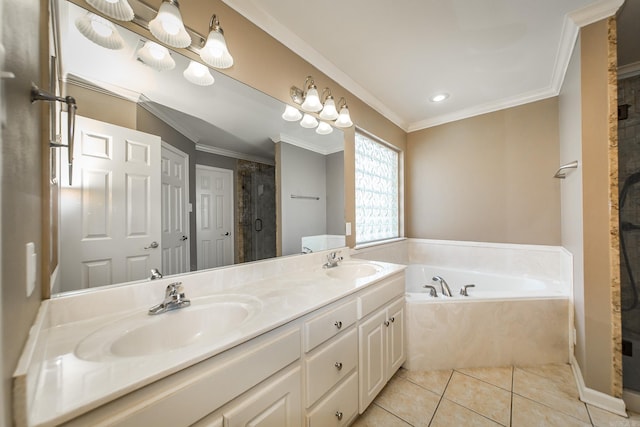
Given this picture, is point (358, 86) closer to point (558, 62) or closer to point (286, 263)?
point (558, 62)

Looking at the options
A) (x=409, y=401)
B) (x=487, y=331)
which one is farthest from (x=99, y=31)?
(x=487, y=331)

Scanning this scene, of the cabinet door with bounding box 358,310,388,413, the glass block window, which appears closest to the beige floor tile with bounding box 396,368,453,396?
the cabinet door with bounding box 358,310,388,413

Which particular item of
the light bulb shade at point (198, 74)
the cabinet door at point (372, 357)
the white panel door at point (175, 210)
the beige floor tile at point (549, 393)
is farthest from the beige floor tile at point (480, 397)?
the light bulb shade at point (198, 74)

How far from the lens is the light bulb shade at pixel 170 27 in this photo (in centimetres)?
97

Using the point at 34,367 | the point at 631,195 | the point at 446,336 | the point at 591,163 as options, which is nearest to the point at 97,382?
the point at 34,367

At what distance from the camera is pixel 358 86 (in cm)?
224

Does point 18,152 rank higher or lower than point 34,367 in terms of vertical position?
higher

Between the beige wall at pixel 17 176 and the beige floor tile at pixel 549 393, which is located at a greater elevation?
the beige wall at pixel 17 176

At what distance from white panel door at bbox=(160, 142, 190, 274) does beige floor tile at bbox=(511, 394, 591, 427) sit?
2.04 meters

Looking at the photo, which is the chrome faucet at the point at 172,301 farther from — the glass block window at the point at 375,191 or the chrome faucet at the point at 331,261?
the glass block window at the point at 375,191

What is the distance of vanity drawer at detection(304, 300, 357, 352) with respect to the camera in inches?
39.2

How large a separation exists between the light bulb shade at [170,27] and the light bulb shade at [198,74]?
11 cm

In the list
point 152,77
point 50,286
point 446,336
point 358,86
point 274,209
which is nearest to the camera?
point 50,286

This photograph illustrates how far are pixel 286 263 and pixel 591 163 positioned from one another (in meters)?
2.03
